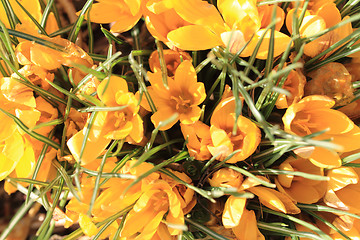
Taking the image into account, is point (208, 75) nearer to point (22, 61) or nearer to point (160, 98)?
point (160, 98)

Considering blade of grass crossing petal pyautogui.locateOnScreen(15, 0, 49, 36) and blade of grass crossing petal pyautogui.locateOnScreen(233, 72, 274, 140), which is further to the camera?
blade of grass crossing petal pyautogui.locateOnScreen(15, 0, 49, 36)

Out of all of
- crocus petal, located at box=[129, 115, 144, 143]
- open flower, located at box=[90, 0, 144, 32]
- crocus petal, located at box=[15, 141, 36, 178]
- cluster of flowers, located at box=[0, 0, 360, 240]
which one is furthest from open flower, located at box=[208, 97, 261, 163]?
crocus petal, located at box=[15, 141, 36, 178]

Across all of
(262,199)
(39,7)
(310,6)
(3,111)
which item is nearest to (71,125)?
(3,111)

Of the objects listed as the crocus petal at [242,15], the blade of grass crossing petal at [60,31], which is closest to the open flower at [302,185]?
the crocus petal at [242,15]

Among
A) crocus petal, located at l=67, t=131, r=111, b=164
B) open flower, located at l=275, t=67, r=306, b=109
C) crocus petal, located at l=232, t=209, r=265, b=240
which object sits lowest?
crocus petal, located at l=232, t=209, r=265, b=240

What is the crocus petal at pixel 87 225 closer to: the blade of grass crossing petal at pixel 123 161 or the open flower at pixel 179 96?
the blade of grass crossing petal at pixel 123 161

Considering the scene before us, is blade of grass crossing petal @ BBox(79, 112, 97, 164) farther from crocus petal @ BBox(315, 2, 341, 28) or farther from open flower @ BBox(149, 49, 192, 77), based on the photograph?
crocus petal @ BBox(315, 2, 341, 28)

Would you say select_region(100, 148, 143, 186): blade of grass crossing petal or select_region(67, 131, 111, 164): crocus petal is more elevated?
select_region(67, 131, 111, 164): crocus petal

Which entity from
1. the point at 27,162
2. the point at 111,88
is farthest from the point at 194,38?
the point at 27,162
